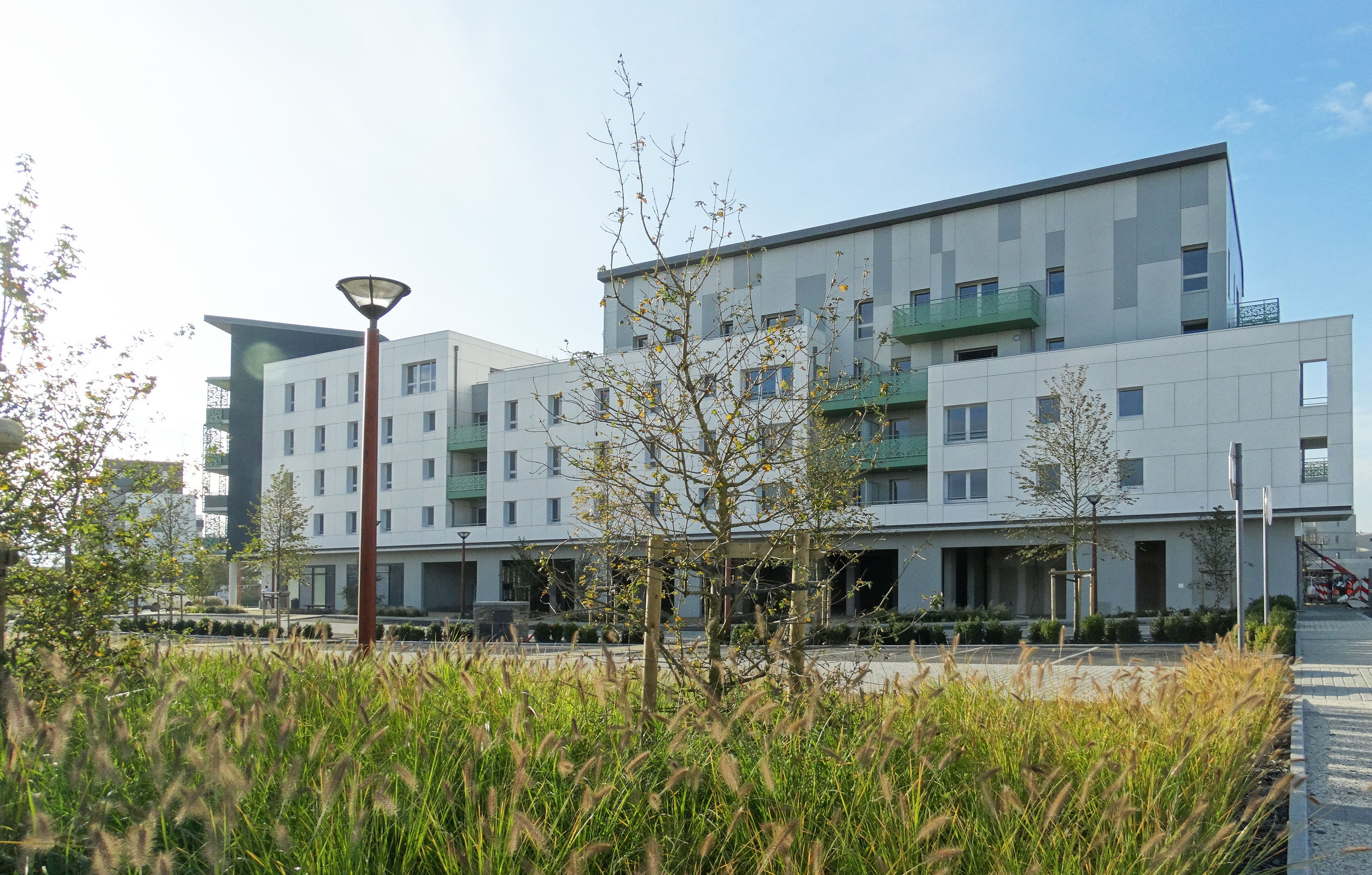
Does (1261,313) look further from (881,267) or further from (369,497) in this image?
(369,497)

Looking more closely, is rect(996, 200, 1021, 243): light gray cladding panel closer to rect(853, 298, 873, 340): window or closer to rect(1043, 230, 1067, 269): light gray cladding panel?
rect(1043, 230, 1067, 269): light gray cladding panel

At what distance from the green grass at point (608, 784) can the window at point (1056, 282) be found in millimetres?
36759

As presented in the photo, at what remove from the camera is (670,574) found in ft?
22.3

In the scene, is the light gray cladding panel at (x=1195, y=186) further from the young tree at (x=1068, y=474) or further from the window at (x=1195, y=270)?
the young tree at (x=1068, y=474)

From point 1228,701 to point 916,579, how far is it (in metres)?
34.5

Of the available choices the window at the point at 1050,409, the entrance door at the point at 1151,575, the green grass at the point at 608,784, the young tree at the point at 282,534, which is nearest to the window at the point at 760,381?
the green grass at the point at 608,784

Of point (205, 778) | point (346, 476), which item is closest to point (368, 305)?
point (205, 778)

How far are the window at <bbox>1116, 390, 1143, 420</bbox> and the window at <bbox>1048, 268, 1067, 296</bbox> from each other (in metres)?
5.88

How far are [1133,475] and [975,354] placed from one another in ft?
28.1

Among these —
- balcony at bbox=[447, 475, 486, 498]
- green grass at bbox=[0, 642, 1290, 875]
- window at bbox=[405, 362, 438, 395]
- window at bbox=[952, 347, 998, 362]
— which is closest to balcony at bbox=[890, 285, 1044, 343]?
window at bbox=[952, 347, 998, 362]

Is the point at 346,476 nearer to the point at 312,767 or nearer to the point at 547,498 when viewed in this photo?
the point at 547,498

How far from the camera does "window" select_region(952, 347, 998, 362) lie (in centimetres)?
4116

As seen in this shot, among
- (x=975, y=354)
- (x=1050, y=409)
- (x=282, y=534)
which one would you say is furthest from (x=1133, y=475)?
(x=282, y=534)

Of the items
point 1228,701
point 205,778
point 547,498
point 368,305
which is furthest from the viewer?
point 547,498
